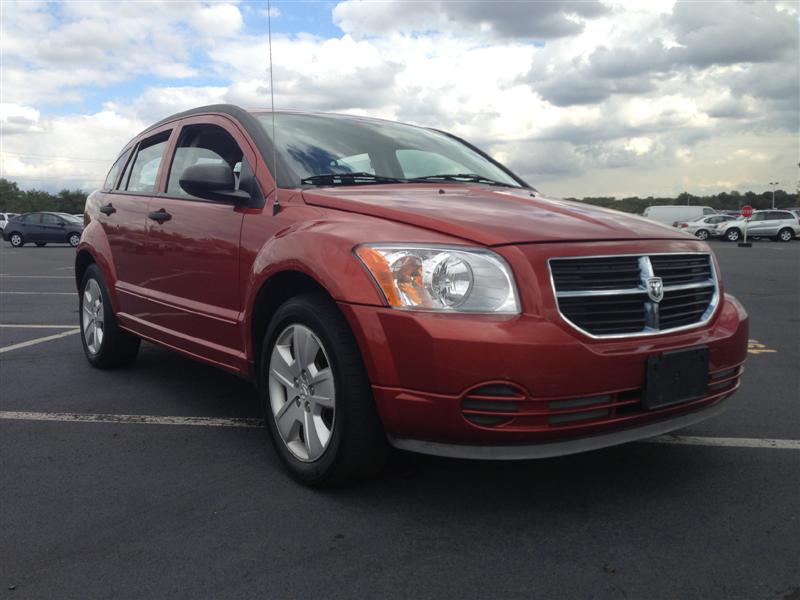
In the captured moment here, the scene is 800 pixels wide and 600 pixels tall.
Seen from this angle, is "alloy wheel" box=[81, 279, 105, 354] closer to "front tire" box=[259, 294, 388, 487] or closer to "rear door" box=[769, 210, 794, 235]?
"front tire" box=[259, 294, 388, 487]

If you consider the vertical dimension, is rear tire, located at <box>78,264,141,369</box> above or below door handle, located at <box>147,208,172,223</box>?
below

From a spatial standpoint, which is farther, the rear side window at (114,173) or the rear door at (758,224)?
the rear door at (758,224)

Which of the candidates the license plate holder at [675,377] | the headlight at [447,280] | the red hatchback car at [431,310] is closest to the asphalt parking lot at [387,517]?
the red hatchback car at [431,310]

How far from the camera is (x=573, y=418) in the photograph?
2.63 metres

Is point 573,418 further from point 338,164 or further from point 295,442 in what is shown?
point 338,164

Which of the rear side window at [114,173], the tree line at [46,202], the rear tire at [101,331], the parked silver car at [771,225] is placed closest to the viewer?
the rear tire at [101,331]

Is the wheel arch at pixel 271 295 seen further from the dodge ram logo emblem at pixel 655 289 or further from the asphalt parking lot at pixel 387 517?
the dodge ram logo emblem at pixel 655 289

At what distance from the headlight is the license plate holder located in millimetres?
582

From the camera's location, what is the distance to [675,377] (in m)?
2.81

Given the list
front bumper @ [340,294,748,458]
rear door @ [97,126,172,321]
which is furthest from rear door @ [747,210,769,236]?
front bumper @ [340,294,748,458]

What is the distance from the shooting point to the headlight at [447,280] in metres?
2.63

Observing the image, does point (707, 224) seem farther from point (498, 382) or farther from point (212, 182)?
point (498, 382)

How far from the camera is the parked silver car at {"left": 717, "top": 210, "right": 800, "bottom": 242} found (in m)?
37.5

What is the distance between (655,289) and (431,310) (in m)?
0.89
